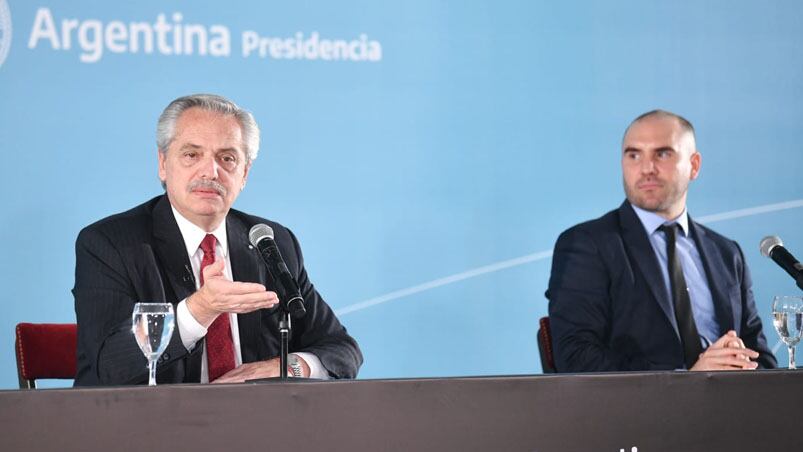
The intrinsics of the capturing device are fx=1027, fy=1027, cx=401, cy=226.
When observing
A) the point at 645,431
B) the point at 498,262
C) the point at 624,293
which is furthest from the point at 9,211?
the point at 645,431

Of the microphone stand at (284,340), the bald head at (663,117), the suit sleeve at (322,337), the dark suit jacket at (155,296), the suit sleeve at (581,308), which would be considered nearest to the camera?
the microphone stand at (284,340)

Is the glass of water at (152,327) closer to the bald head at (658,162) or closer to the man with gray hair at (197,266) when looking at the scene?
the man with gray hair at (197,266)

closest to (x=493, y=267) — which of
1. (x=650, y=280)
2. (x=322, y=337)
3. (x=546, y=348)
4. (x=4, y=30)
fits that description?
(x=546, y=348)

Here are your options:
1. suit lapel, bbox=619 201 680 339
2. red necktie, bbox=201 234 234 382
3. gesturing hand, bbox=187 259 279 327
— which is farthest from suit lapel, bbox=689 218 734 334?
gesturing hand, bbox=187 259 279 327

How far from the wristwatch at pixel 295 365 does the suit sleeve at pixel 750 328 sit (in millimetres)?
1846

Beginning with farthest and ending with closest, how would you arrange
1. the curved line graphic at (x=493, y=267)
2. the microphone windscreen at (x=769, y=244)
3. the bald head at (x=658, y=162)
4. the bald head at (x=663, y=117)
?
the curved line graphic at (x=493, y=267) → the bald head at (x=663, y=117) → the bald head at (x=658, y=162) → the microphone windscreen at (x=769, y=244)

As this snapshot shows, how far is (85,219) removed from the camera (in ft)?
13.3

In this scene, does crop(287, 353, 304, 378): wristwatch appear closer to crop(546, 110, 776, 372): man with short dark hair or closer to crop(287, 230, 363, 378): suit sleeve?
crop(287, 230, 363, 378): suit sleeve

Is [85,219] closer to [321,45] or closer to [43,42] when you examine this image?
[43,42]

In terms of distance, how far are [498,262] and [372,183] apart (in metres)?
0.68

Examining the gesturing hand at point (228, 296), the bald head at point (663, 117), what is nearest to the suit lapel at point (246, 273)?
the gesturing hand at point (228, 296)

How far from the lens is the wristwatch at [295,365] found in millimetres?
3111

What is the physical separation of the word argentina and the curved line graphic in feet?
3.32

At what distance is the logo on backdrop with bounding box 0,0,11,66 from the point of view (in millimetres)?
3918
